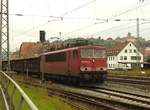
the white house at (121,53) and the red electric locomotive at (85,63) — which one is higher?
the white house at (121,53)

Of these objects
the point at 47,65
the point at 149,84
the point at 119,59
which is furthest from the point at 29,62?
the point at 119,59

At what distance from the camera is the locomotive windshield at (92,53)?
1222 inches

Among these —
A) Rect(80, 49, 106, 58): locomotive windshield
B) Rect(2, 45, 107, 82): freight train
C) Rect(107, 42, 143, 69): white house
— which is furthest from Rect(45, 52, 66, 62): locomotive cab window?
Rect(107, 42, 143, 69): white house

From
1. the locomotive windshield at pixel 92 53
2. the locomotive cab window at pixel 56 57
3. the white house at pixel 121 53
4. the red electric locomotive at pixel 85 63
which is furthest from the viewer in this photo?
the white house at pixel 121 53

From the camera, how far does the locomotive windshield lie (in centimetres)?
3105

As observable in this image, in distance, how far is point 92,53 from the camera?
31.7 meters

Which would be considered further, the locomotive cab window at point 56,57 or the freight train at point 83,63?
the locomotive cab window at point 56,57

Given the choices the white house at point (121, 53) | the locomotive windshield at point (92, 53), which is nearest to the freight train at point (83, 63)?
the locomotive windshield at point (92, 53)

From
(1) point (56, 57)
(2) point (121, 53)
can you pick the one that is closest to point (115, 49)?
(2) point (121, 53)

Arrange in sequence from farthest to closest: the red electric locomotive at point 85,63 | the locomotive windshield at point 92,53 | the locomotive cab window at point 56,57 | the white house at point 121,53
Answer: the white house at point 121,53, the locomotive cab window at point 56,57, the locomotive windshield at point 92,53, the red electric locomotive at point 85,63

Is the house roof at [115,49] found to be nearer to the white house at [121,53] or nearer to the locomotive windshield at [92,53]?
the white house at [121,53]

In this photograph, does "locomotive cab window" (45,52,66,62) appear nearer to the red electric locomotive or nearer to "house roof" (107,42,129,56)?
the red electric locomotive

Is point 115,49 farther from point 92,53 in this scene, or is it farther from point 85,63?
point 85,63

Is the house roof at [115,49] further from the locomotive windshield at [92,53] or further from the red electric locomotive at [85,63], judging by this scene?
the locomotive windshield at [92,53]
